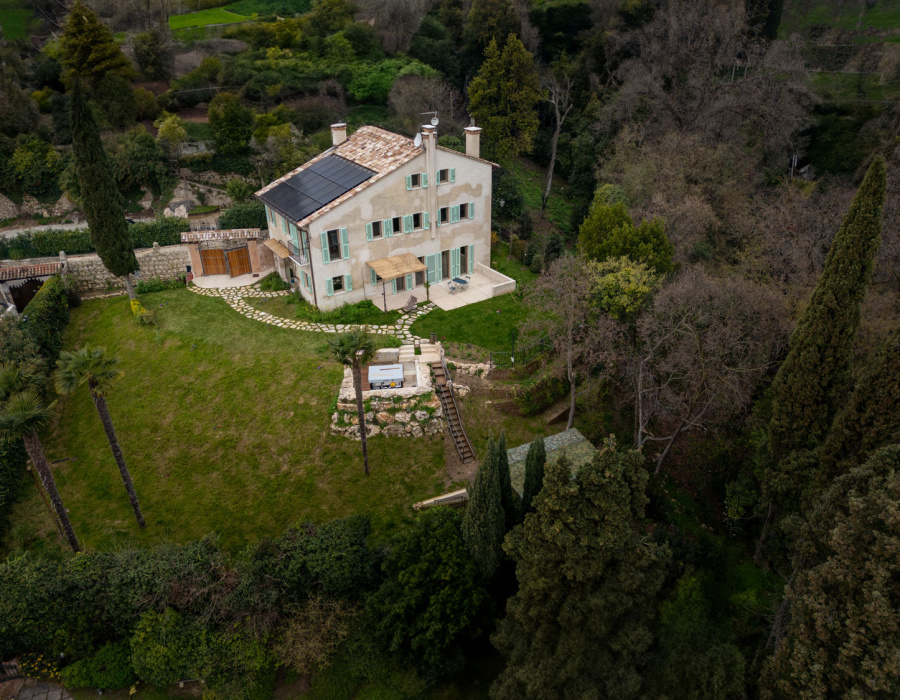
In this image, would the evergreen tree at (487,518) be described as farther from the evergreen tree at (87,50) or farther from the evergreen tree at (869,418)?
the evergreen tree at (87,50)

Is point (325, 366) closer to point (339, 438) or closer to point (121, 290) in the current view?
point (339, 438)

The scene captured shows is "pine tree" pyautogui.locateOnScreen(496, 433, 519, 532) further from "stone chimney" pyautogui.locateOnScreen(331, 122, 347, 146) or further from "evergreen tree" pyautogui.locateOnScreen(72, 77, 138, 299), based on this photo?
"stone chimney" pyautogui.locateOnScreen(331, 122, 347, 146)

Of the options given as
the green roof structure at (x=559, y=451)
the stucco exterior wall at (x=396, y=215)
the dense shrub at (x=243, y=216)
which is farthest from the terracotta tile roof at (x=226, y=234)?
Result: the green roof structure at (x=559, y=451)

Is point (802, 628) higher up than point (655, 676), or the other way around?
point (802, 628)

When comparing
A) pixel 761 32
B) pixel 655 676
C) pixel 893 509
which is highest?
pixel 761 32

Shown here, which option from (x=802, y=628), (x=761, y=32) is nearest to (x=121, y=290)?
(x=802, y=628)

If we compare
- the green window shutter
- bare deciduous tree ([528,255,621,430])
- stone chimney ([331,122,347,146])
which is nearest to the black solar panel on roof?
the green window shutter

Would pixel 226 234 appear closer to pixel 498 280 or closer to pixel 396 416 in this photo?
pixel 498 280
